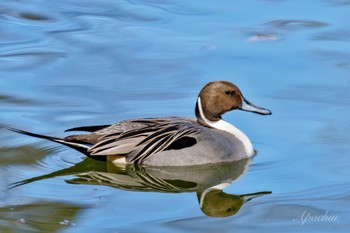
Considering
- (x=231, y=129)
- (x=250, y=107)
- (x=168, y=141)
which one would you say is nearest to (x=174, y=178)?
(x=168, y=141)

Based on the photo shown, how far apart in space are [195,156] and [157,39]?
3.57 metres

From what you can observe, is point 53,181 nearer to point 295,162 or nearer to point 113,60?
point 295,162

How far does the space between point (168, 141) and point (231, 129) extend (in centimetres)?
63

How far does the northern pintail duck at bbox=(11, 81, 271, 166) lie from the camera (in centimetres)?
902

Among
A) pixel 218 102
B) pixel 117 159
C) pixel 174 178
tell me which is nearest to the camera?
pixel 174 178

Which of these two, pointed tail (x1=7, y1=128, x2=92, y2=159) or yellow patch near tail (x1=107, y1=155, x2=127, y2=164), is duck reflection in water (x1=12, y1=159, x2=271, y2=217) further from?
pointed tail (x1=7, y1=128, x2=92, y2=159)

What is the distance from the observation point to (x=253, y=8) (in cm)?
1358

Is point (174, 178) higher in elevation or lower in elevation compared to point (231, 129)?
lower

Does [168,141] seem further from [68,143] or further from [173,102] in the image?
[173,102]

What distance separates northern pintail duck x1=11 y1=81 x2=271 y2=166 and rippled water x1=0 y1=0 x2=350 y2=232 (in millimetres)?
106

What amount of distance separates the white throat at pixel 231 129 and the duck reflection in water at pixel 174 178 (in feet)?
0.39

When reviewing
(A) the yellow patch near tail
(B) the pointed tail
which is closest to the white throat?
(A) the yellow patch near tail

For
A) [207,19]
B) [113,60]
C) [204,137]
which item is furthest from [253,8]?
[204,137]

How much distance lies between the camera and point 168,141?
910cm
